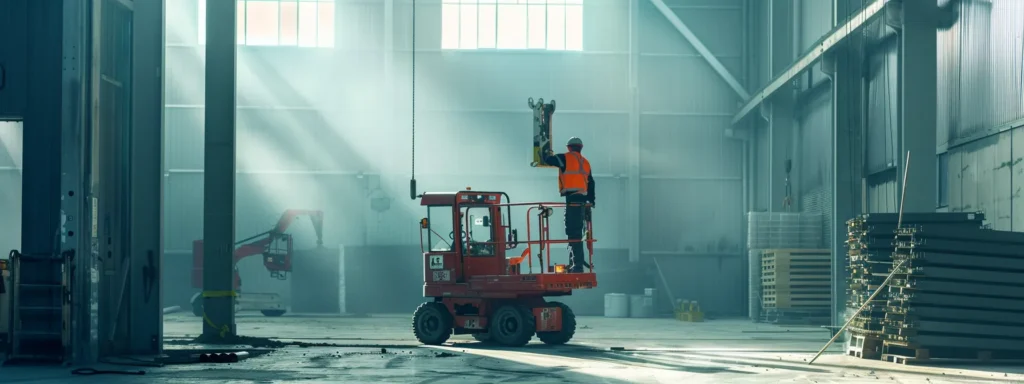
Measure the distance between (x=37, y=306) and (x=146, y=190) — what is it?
7.09ft

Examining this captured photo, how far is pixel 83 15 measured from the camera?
12.3m

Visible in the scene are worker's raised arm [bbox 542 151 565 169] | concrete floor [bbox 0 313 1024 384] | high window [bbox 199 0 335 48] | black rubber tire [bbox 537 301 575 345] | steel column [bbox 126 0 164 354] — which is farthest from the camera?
high window [bbox 199 0 335 48]

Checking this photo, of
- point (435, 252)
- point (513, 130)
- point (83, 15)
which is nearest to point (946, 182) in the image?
point (435, 252)

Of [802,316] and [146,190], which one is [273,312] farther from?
[146,190]

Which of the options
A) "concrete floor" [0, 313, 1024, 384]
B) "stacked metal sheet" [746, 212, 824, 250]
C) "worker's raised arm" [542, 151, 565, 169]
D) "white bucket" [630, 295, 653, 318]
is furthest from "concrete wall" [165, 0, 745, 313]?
"worker's raised arm" [542, 151, 565, 169]

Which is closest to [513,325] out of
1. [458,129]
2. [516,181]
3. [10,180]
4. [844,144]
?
[844,144]

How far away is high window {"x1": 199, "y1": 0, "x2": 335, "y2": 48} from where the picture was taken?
32719 millimetres

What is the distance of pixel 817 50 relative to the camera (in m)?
23.4

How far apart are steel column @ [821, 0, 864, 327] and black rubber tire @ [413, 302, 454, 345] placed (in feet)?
20.6

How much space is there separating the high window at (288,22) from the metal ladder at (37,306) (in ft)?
69.1

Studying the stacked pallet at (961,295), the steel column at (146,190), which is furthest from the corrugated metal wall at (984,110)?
the steel column at (146,190)

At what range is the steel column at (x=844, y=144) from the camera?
774 inches

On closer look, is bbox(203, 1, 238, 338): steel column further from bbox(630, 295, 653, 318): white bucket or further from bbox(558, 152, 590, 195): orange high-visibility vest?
bbox(630, 295, 653, 318): white bucket

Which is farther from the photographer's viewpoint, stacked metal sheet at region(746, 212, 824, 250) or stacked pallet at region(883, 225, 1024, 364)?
stacked metal sheet at region(746, 212, 824, 250)
